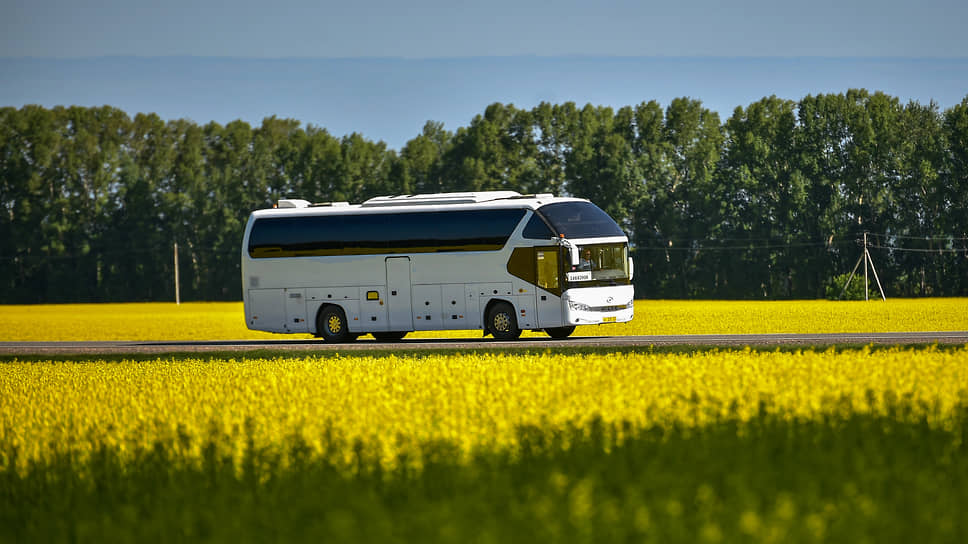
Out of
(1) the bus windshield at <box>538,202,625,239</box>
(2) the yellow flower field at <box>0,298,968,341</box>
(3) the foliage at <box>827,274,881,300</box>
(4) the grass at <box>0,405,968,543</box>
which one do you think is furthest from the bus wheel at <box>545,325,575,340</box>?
(3) the foliage at <box>827,274,881,300</box>

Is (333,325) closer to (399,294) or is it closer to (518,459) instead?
(399,294)

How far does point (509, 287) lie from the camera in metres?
31.9

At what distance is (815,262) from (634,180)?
51.4ft

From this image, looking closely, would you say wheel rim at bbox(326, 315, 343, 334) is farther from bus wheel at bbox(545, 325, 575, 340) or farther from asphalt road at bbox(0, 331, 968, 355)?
bus wheel at bbox(545, 325, 575, 340)

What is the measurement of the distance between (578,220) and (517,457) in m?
22.5

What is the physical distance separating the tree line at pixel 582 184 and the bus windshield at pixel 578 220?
167ft

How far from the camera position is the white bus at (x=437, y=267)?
1247 inches

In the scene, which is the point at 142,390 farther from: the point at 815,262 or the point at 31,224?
the point at 31,224

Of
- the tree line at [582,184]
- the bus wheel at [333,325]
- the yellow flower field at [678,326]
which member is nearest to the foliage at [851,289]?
the tree line at [582,184]

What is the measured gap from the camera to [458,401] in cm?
1284

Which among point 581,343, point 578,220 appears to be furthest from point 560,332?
point 581,343

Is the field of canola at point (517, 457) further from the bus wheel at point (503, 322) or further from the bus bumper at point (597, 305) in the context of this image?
the bus wheel at point (503, 322)

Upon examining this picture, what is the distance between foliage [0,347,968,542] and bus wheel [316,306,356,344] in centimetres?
1823

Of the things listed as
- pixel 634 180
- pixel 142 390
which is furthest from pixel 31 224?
pixel 142 390
